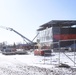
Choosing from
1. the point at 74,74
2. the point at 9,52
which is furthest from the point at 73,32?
the point at 74,74

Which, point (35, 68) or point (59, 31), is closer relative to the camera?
point (35, 68)

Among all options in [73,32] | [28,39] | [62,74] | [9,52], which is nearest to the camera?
[62,74]

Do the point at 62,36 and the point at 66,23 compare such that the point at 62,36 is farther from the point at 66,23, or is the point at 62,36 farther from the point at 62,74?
the point at 62,74

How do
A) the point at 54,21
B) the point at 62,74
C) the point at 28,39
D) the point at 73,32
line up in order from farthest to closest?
1. the point at 28,39
2. the point at 73,32
3. the point at 54,21
4. the point at 62,74

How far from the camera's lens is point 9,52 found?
6169 centimetres

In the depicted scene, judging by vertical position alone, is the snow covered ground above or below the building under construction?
below

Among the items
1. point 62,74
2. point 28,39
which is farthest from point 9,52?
point 28,39

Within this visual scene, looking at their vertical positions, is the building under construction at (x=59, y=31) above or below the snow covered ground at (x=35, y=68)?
above

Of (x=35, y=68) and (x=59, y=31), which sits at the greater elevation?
(x=59, y=31)

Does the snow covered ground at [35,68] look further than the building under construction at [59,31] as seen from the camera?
No

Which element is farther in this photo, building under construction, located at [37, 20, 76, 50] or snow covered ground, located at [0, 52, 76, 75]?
building under construction, located at [37, 20, 76, 50]

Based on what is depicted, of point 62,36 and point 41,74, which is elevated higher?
point 62,36

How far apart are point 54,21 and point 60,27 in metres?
5.43

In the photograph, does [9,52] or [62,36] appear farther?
[62,36]
